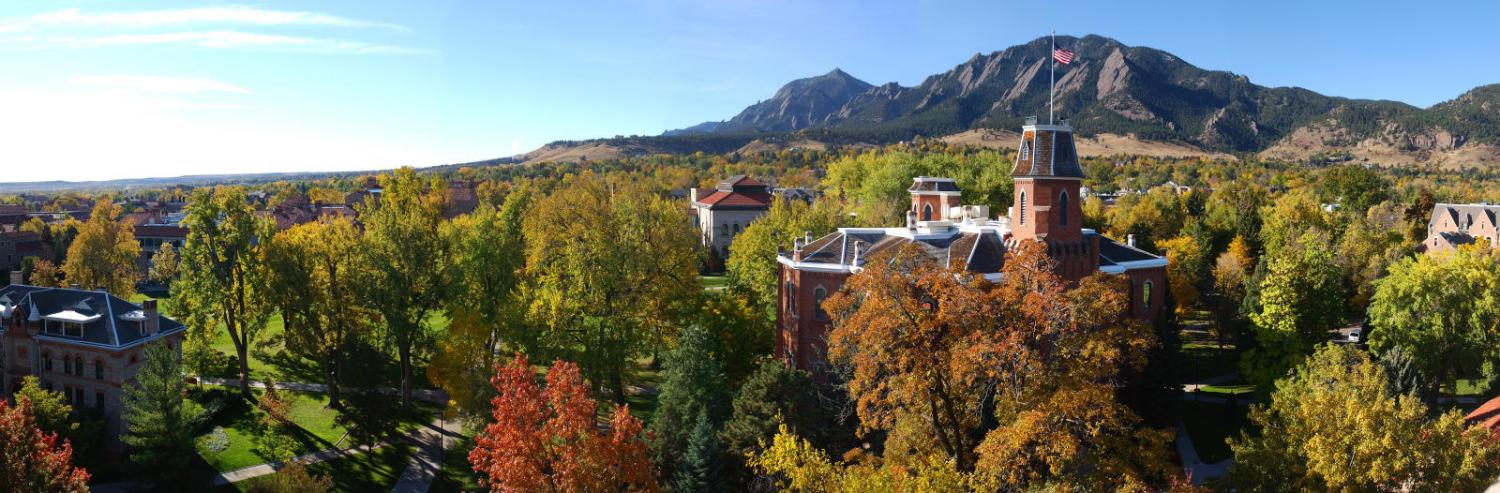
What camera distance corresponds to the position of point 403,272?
4347 cm

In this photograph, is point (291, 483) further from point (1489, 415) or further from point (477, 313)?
point (1489, 415)

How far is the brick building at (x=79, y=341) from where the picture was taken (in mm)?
42594

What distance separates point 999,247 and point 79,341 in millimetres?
45821

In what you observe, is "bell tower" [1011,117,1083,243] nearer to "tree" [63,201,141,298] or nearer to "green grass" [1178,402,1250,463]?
"green grass" [1178,402,1250,463]

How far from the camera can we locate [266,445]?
41.5 meters

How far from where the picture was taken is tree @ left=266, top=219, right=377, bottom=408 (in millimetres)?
44531

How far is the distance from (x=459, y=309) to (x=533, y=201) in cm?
4410

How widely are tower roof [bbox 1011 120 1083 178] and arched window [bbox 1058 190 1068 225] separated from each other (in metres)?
1.05

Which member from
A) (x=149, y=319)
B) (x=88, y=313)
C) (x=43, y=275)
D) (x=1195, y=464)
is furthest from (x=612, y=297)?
(x=43, y=275)

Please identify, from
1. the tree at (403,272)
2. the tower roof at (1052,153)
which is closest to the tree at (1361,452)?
the tower roof at (1052,153)

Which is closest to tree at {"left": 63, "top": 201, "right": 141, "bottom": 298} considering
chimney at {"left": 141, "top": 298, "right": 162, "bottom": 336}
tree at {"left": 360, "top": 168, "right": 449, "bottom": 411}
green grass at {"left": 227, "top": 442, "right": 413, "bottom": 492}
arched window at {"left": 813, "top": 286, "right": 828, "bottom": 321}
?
chimney at {"left": 141, "top": 298, "right": 162, "bottom": 336}

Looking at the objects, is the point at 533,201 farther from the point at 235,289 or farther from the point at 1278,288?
the point at 1278,288

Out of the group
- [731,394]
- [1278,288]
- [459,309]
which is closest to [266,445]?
[459,309]

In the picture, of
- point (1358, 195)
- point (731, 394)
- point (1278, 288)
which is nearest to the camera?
point (731, 394)
